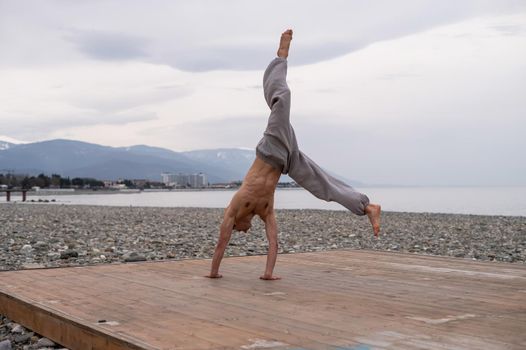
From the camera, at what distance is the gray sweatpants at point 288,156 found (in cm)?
715

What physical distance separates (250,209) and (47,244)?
26.6 feet

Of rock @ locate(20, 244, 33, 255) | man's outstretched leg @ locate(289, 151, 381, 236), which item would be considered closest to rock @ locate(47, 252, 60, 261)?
rock @ locate(20, 244, 33, 255)

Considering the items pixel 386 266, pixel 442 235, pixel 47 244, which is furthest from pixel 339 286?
pixel 442 235

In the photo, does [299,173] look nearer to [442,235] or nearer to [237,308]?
[237,308]

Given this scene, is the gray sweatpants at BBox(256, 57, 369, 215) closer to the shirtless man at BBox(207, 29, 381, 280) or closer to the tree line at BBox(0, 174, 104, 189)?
the shirtless man at BBox(207, 29, 381, 280)

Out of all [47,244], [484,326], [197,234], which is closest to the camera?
[484,326]

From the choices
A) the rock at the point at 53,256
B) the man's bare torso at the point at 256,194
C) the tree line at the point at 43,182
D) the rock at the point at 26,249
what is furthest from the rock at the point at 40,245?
the tree line at the point at 43,182

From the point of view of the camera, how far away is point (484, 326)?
472 centimetres

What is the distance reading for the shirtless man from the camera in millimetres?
7180

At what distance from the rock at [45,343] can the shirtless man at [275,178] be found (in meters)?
2.13

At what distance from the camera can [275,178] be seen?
7.37 m

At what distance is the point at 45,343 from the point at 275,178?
302 cm

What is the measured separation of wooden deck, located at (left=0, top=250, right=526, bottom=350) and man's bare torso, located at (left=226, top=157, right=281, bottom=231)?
75 cm

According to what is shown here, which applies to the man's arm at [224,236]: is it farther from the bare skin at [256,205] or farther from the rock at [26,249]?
the rock at [26,249]
